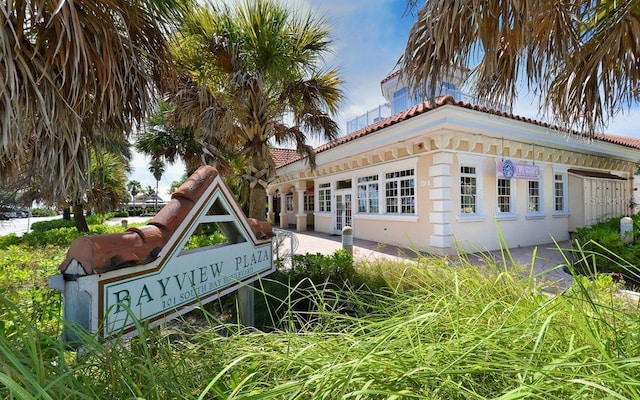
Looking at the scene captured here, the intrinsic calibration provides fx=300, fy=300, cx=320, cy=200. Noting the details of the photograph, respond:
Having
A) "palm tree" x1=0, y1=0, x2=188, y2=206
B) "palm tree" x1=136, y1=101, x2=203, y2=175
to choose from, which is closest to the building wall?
"palm tree" x1=136, y1=101, x2=203, y2=175

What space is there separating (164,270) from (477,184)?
9.84m

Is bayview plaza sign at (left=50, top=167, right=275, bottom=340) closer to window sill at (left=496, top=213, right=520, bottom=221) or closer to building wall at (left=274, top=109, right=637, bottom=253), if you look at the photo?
building wall at (left=274, top=109, right=637, bottom=253)

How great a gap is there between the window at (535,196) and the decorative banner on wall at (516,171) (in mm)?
769

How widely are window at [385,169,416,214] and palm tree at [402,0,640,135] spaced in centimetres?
534

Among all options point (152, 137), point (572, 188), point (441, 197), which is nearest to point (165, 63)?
point (441, 197)

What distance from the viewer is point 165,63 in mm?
3361

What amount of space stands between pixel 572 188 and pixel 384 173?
7775mm

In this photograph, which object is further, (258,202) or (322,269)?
(258,202)

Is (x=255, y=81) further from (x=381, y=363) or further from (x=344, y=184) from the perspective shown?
(x=344, y=184)

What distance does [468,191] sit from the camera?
382 inches

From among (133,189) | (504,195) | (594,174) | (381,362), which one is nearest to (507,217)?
(504,195)

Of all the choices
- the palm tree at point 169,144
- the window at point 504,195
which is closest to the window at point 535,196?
the window at point 504,195

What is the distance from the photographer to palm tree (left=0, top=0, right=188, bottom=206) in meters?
2.19

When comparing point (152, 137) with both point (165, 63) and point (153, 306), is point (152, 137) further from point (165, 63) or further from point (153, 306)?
point (153, 306)
